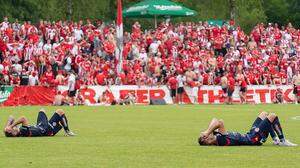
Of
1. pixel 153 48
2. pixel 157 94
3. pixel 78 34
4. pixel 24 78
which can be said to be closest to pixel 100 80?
pixel 157 94

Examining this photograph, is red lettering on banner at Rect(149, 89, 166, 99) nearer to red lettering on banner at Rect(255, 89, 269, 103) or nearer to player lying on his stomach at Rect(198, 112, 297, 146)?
red lettering on banner at Rect(255, 89, 269, 103)

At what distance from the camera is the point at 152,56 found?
50.2 metres

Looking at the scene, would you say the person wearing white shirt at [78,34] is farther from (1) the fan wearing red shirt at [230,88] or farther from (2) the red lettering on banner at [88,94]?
(1) the fan wearing red shirt at [230,88]

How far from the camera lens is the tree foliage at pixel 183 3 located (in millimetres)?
72625

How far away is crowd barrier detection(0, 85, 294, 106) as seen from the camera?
4447 centimetres

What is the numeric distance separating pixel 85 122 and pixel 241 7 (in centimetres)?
6139

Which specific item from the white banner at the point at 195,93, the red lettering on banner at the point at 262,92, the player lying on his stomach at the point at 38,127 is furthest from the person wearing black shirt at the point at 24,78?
the player lying on his stomach at the point at 38,127

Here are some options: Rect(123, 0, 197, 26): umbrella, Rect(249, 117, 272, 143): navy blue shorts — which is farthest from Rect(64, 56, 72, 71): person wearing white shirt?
Rect(249, 117, 272, 143): navy blue shorts

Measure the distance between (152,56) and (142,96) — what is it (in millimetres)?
3606

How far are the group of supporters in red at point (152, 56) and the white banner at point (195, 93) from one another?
0.50 m

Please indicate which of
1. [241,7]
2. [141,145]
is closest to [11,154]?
[141,145]

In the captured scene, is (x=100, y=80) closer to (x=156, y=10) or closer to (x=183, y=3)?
(x=156, y=10)

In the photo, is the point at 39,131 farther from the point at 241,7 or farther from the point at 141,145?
the point at 241,7

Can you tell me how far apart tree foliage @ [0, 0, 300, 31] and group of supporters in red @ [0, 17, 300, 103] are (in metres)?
21.6
